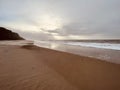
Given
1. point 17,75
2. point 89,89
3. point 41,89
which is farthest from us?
point 17,75

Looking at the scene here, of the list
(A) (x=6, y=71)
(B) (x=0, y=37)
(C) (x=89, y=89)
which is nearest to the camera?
(C) (x=89, y=89)

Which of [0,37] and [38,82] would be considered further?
[0,37]

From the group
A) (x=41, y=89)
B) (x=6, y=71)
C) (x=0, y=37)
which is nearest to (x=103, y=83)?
(x=41, y=89)

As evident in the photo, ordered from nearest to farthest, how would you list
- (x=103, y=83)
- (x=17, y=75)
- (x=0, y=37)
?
(x=103, y=83)
(x=17, y=75)
(x=0, y=37)

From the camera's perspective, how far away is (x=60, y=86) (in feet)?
10.0

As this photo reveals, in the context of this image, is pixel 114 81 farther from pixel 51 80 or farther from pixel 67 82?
pixel 51 80

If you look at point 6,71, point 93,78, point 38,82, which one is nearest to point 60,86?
point 38,82

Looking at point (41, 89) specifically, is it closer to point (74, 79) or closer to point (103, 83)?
point (74, 79)

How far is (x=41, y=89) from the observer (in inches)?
111

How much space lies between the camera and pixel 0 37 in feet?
127

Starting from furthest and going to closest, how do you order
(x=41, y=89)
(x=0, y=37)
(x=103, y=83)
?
(x=0, y=37) < (x=103, y=83) < (x=41, y=89)

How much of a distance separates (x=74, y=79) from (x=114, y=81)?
1112mm

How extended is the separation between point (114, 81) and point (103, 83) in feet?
1.21

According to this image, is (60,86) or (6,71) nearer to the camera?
(60,86)
